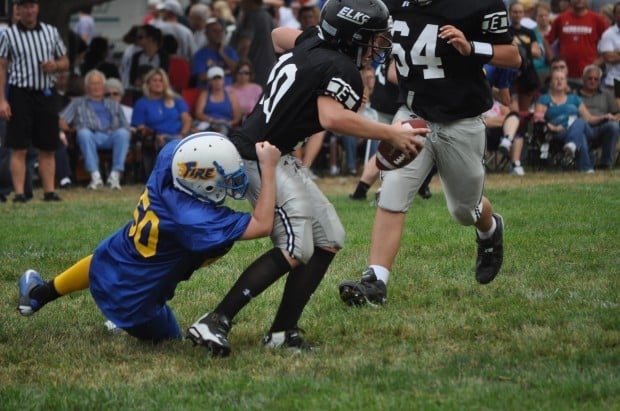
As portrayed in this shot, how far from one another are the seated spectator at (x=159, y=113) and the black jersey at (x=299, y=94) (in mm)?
9320

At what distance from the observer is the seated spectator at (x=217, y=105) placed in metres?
15.3

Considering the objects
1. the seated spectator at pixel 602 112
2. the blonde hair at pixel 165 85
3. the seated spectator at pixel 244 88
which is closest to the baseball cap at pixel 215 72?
the seated spectator at pixel 244 88

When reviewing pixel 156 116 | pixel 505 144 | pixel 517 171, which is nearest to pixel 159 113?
pixel 156 116

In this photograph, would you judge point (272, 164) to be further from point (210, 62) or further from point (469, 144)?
point (210, 62)

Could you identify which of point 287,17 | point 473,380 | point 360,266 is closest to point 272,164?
point 473,380

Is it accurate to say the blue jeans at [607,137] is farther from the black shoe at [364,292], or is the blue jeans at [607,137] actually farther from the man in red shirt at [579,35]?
the black shoe at [364,292]

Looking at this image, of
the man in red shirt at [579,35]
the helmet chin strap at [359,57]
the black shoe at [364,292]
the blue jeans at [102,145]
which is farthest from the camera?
the man in red shirt at [579,35]

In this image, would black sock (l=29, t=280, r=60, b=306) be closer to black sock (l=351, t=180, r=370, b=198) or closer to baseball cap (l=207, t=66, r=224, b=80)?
black sock (l=351, t=180, r=370, b=198)

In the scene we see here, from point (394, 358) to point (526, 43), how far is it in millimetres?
10326

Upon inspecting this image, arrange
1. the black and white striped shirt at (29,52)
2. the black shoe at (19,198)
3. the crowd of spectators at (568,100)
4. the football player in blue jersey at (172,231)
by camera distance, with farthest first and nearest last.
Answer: the crowd of spectators at (568,100)
the black shoe at (19,198)
the black and white striped shirt at (29,52)
the football player in blue jersey at (172,231)

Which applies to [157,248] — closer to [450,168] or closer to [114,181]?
[450,168]

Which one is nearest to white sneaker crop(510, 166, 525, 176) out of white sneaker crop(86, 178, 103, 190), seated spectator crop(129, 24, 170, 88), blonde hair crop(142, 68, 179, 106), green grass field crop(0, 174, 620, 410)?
blonde hair crop(142, 68, 179, 106)

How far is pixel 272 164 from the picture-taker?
535 cm

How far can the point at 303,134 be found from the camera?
555 cm
